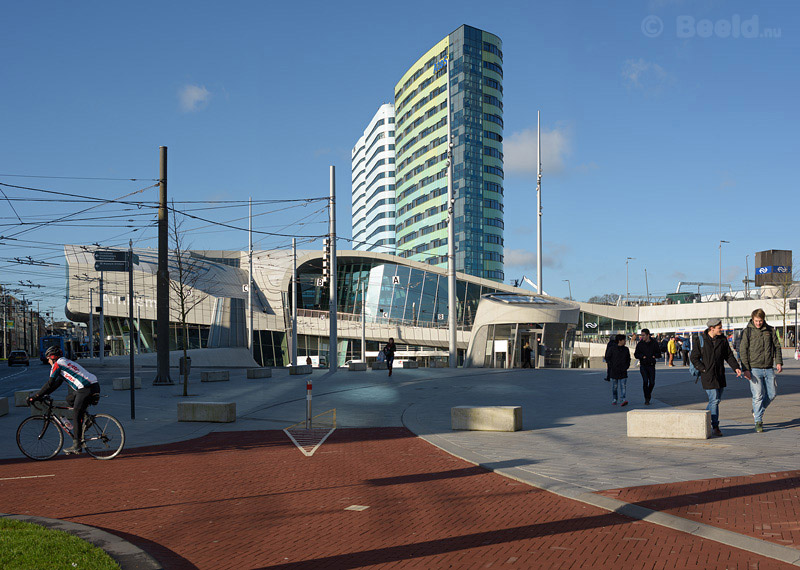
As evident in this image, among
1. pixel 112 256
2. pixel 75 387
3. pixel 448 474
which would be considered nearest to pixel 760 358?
pixel 448 474

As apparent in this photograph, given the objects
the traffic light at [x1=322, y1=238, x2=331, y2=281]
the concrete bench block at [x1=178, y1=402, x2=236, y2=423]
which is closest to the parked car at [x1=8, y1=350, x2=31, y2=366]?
the traffic light at [x1=322, y1=238, x2=331, y2=281]

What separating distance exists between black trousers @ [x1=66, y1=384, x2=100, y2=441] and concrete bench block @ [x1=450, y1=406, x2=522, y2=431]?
637cm

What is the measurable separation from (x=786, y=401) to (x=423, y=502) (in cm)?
1250

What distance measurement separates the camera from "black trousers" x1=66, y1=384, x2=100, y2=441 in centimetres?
1044

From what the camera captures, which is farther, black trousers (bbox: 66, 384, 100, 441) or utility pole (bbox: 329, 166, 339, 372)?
utility pole (bbox: 329, 166, 339, 372)

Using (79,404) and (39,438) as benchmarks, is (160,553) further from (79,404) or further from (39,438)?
(39,438)

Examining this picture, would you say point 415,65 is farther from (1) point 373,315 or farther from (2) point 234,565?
(2) point 234,565

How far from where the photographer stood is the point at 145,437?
1307 centimetres

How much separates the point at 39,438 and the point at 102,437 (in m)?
0.97

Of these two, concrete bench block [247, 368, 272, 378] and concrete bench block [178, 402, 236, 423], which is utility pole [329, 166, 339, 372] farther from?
concrete bench block [178, 402, 236, 423]

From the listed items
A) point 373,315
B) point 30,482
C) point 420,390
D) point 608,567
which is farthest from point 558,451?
point 373,315

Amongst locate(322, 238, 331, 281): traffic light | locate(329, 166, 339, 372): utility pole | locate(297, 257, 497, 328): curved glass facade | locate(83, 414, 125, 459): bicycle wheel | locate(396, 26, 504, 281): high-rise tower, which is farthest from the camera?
locate(396, 26, 504, 281): high-rise tower

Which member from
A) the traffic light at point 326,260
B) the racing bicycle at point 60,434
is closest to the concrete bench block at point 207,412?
the racing bicycle at point 60,434

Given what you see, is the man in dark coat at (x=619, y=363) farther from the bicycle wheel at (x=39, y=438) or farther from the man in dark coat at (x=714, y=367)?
the bicycle wheel at (x=39, y=438)
